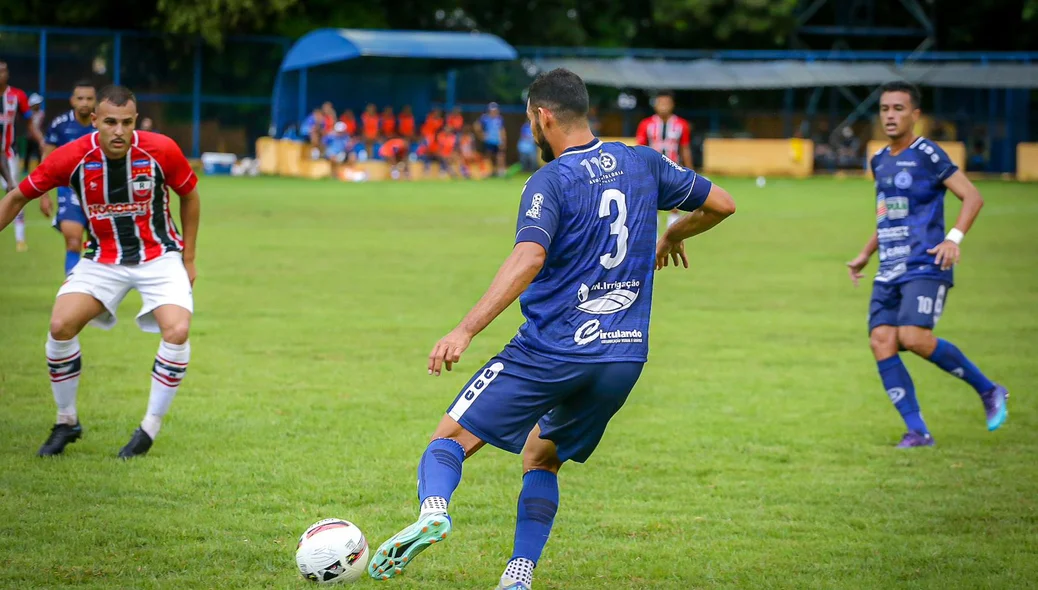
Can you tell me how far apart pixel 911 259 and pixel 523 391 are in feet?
13.5

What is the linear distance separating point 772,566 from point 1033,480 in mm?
2311

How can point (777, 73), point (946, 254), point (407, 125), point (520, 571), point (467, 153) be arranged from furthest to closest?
point (777, 73)
point (467, 153)
point (407, 125)
point (946, 254)
point (520, 571)

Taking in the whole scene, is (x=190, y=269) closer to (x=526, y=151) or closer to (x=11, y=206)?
(x=11, y=206)

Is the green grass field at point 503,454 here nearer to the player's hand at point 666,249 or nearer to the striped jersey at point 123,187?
the striped jersey at point 123,187

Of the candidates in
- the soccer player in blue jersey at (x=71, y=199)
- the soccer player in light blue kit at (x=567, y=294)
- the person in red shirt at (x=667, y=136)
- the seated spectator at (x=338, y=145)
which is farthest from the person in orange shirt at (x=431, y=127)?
the soccer player in light blue kit at (x=567, y=294)

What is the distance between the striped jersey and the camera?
686cm

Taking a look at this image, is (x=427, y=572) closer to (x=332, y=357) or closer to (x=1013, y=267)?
(x=332, y=357)

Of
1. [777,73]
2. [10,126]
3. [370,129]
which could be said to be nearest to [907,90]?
[10,126]

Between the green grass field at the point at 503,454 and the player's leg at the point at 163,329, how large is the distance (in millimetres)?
207

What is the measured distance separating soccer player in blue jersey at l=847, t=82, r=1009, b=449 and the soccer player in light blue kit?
3598 mm

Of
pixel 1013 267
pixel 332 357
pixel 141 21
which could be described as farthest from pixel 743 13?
pixel 332 357

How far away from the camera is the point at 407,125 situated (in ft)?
126

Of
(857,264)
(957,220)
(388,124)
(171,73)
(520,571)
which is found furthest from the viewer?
(171,73)

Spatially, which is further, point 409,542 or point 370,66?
point 370,66
